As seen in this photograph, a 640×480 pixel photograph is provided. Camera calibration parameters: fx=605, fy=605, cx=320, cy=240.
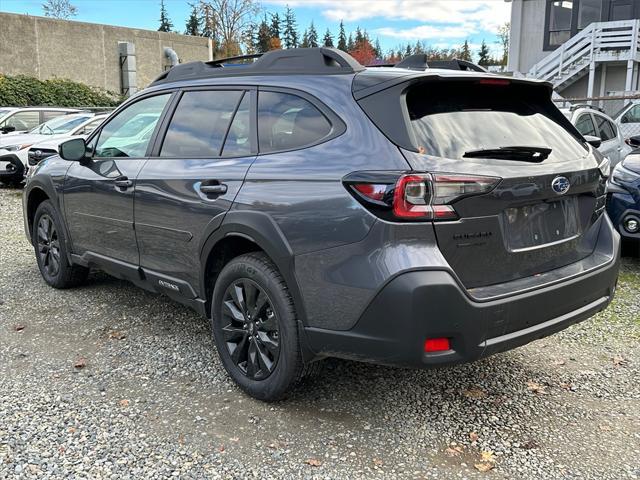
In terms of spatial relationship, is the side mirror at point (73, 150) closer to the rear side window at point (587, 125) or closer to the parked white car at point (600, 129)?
the parked white car at point (600, 129)

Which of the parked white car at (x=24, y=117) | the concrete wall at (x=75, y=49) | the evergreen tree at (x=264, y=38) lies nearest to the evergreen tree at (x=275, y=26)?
the evergreen tree at (x=264, y=38)

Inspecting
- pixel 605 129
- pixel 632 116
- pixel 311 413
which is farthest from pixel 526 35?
pixel 311 413

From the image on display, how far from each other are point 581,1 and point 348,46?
233 ft

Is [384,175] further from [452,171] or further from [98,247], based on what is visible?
[98,247]

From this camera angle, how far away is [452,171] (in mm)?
2686

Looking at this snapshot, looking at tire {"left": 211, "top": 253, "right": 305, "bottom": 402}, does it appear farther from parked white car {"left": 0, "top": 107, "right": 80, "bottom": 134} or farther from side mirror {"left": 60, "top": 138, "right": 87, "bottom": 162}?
parked white car {"left": 0, "top": 107, "right": 80, "bottom": 134}

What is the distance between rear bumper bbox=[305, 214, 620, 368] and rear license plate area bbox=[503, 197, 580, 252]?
224 mm

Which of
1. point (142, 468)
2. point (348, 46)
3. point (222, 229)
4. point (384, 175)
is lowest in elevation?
point (142, 468)

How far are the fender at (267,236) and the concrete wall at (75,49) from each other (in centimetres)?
2656

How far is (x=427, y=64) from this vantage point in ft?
Result: 11.9

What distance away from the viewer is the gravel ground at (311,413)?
2828mm

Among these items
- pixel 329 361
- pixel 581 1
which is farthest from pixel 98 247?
pixel 581 1

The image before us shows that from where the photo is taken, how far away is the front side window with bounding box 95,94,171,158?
422 cm

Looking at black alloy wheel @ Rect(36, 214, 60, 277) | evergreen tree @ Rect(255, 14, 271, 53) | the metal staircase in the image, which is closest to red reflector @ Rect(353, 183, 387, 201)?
black alloy wheel @ Rect(36, 214, 60, 277)
